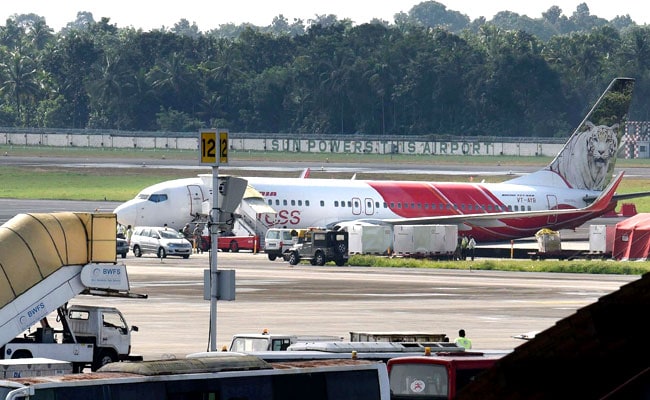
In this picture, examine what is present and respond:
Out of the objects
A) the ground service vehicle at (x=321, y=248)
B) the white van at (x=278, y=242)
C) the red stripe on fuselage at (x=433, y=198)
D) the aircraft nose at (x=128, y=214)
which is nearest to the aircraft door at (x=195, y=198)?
the aircraft nose at (x=128, y=214)

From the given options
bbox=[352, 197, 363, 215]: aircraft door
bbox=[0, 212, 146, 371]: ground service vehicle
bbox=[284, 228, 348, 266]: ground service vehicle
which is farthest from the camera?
bbox=[352, 197, 363, 215]: aircraft door

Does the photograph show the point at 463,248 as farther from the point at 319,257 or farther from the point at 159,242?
the point at 159,242

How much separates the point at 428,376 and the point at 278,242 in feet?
172

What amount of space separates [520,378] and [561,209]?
81.0 meters

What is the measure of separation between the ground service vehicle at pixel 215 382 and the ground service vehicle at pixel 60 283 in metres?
12.4

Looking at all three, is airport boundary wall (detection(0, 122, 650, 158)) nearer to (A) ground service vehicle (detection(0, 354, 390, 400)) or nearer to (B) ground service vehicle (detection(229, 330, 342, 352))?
(B) ground service vehicle (detection(229, 330, 342, 352))

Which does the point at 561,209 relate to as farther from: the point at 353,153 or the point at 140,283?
the point at 353,153

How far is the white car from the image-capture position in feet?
230

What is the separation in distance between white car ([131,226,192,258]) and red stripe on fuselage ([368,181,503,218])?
13196 millimetres

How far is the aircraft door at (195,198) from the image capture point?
73.6m

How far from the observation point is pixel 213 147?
78.5 feet

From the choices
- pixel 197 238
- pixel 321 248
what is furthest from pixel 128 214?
pixel 321 248

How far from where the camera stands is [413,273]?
204 feet

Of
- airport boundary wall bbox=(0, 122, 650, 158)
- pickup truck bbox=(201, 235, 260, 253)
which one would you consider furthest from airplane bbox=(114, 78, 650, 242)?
airport boundary wall bbox=(0, 122, 650, 158)
